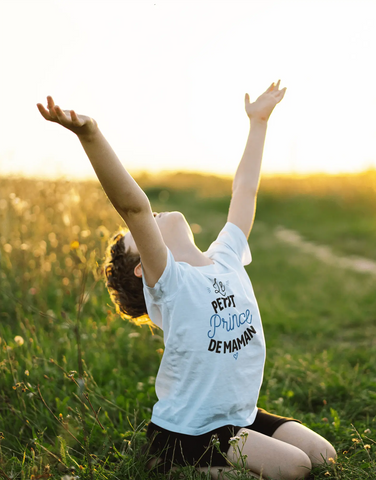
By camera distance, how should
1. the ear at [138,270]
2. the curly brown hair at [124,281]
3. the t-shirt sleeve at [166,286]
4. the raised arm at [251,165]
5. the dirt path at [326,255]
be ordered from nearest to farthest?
the t-shirt sleeve at [166,286] < the ear at [138,270] < the curly brown hair at [124,281] < the raised arm at [251,165] < the dirt path at [326,255]

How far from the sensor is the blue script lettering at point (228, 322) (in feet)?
5.92

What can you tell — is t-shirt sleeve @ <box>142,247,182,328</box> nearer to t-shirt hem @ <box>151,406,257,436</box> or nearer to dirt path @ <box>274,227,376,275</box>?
t-shirt hem @ <box>151,406,257,436</box>

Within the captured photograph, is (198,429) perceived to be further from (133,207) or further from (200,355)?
(133,207)

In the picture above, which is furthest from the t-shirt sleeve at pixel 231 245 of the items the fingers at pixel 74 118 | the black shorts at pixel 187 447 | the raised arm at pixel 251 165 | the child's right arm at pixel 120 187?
the fingers at pixel 74 118

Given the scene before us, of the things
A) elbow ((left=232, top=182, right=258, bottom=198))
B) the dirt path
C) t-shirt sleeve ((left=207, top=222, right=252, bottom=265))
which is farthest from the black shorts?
the dirt path

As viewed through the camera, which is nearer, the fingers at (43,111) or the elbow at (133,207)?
the fingers at (43,111)

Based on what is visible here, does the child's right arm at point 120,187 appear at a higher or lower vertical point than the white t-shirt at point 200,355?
higher

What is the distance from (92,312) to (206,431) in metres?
2.20

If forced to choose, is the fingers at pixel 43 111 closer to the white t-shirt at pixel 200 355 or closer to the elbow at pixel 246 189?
the white t-shirt at pixel 200 355

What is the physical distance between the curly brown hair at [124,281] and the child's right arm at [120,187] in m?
0.34

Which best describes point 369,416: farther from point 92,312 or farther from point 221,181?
point 221,181

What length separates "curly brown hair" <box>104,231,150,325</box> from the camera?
82.2 inches

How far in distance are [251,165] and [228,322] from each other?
88 cm

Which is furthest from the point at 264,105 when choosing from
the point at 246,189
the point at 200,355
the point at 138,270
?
the point at 200,355
